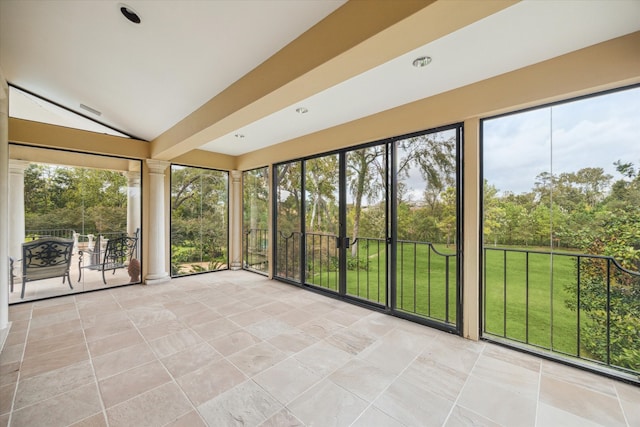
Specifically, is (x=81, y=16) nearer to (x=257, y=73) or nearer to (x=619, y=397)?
(x=257, y=73)

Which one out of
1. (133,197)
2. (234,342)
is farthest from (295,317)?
(133,197)

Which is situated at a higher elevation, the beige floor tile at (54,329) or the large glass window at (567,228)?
the large glass window at (567,228)

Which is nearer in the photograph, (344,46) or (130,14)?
(344,46)

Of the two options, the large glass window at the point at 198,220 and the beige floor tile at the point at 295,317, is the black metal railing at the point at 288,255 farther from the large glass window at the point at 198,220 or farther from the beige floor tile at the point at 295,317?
the large glass window at the point at 198,220

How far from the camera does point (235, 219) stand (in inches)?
224

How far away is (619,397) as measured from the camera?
1.73 meters

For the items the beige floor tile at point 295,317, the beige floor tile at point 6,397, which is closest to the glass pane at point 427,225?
the beige floor tile at point 295,317

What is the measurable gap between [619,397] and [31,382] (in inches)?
166

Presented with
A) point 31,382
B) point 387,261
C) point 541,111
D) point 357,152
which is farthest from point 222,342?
A: point 541,111

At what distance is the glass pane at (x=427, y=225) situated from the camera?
2.74 metres

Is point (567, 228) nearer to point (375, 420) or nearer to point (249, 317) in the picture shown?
point (375, 420)

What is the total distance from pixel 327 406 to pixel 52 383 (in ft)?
6.70

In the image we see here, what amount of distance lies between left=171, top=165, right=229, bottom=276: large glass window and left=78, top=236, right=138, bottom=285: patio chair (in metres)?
0.69

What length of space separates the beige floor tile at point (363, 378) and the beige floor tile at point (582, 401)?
3.44 feet
